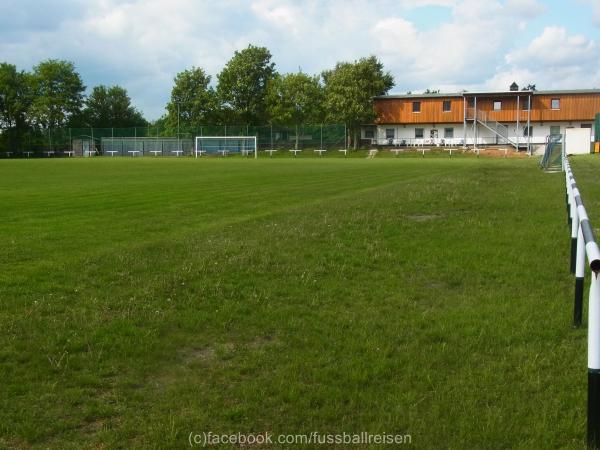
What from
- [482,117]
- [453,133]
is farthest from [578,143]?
[453,133]

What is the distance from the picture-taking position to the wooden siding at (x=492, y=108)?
76688mm

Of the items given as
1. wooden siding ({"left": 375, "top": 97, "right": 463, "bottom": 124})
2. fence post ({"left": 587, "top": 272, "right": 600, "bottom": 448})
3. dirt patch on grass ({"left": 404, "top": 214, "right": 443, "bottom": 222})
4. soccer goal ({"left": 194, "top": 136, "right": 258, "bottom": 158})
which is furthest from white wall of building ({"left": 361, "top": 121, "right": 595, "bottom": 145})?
fence post ({"left": 587, "top": 272, "right": 600, "bottom": 448})

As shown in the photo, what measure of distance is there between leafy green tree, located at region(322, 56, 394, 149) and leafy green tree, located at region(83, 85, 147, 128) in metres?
46.1

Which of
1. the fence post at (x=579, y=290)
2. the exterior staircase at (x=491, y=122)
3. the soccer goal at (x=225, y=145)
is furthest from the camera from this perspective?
the soccer goal at (x=225, y=145)

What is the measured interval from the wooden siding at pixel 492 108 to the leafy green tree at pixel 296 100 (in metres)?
10.5

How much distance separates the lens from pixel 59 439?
376 cm

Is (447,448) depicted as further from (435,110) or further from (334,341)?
(435,110)

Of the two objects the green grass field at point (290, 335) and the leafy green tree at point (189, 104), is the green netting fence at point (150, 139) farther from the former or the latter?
the green grass field at point (290, 335)

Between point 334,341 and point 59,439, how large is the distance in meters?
2.52

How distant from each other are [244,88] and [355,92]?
21043 mm

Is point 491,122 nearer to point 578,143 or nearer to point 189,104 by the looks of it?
point 578,143

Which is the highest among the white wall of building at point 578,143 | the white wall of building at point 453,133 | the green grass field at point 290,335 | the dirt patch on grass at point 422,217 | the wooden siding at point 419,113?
the wooden siding at point 419,113

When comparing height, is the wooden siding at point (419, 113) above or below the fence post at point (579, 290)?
above

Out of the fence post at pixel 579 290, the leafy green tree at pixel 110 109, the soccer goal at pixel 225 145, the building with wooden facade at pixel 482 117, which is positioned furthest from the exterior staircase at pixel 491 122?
the fence post at pixel 579 290
